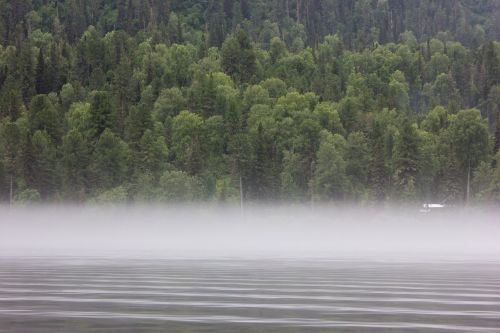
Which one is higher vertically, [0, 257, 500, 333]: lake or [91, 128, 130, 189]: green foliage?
[91, 128, 130, 189]: green foliage

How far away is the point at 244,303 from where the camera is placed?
1727 centimetres

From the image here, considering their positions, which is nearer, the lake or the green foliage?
the lake

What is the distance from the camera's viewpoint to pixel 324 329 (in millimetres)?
13297

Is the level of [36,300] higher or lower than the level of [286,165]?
lower

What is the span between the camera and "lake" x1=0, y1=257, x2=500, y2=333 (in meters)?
13.7

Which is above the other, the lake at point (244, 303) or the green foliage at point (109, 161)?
the green foliage at point (109, 161)

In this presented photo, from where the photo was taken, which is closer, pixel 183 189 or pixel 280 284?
pixel 280 284

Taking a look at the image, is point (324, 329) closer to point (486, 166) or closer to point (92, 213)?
point (92, 213)

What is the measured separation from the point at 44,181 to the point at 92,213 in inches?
515

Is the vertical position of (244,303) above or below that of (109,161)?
below

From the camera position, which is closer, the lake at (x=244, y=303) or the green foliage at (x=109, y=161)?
the lake at (x=244, y=303)

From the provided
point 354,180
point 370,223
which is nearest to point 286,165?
point 354,180

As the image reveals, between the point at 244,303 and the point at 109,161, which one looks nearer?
the point at 244,303

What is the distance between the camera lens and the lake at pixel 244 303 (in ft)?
45.1
